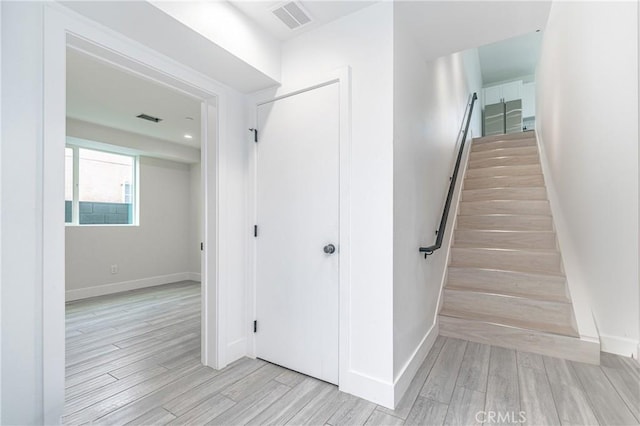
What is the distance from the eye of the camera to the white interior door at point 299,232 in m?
2.01

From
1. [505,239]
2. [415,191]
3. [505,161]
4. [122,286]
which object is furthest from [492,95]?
[122,286]

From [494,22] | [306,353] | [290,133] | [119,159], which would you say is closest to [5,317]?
[306,353]

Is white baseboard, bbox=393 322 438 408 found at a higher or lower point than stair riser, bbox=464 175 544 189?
lower

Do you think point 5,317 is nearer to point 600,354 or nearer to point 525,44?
point 600,354

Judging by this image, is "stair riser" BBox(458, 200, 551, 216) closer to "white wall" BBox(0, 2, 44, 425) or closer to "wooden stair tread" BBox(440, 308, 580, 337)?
"wooden stair tread" BBox(440, 308, 580, 337)

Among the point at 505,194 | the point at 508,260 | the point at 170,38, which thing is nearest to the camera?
the point at 170,38

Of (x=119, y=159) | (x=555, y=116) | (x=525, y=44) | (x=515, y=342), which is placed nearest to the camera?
(x=515, y=342)

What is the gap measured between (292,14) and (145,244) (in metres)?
4.69

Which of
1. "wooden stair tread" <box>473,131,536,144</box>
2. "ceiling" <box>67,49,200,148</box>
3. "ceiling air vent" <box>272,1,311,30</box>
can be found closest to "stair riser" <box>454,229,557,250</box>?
"wooden stair tread" <box>473,131,536,144</box>

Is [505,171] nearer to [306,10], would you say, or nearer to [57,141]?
[306,10]

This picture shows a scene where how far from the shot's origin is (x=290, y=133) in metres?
2.21

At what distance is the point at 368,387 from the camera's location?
1818mm

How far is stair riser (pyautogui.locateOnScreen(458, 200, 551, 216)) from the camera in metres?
3.49

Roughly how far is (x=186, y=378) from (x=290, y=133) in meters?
1.91
